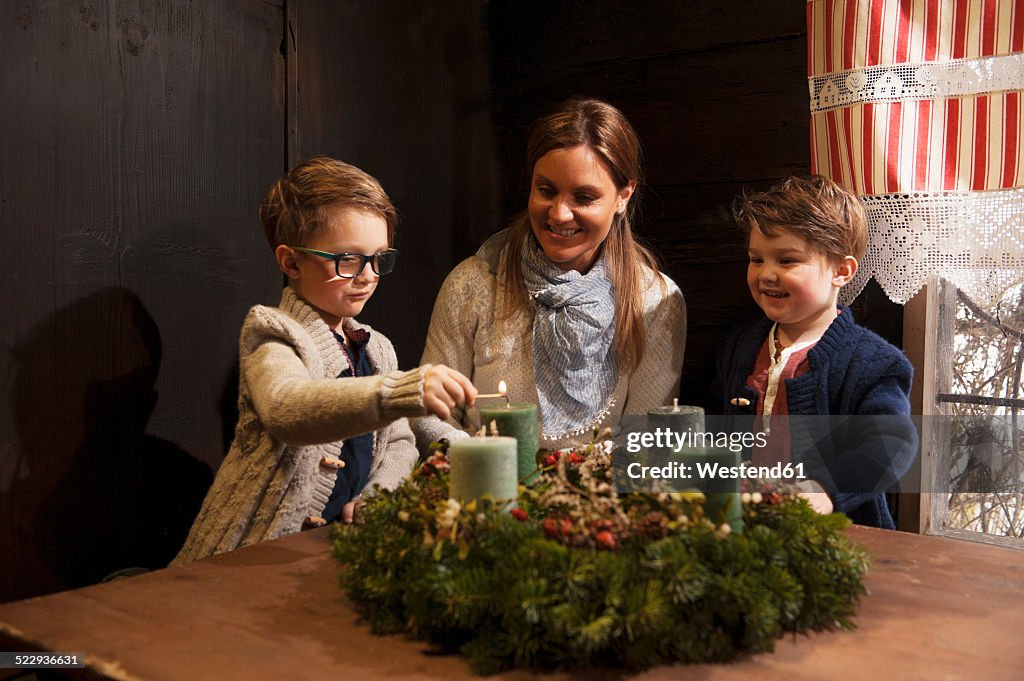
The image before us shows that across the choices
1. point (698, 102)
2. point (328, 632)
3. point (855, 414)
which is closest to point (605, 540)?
point (328, 632)

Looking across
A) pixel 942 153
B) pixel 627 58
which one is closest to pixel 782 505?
pixel 942 153

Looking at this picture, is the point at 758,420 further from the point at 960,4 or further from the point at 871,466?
the point at 960,4

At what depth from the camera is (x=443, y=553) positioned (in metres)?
1.02

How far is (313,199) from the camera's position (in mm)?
1644

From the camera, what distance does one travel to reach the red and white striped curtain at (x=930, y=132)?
72.3 inches

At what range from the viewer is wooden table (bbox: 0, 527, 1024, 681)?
938mm

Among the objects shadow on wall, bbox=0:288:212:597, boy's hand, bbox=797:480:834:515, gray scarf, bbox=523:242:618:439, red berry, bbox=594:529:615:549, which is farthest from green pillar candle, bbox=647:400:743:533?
shadow on wall, bbox=0:288:212:597

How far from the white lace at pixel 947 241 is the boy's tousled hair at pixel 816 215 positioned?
0.10 m

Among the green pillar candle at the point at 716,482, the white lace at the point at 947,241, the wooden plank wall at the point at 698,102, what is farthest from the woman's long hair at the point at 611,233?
the green pillar candle at the point at 716,482

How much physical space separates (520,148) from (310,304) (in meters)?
1.22

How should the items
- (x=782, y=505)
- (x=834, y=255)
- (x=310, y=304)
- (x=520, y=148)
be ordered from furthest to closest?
1. (x=520, y=148)
2. (x=834, y=255)
3. (x=310, y=304)
4. (x=782, y=505)

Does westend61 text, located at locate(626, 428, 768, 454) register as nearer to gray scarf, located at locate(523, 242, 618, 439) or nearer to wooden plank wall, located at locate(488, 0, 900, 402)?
gray scarf, located at locate(523, 242, 618, 439)

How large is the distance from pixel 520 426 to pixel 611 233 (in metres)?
1.01

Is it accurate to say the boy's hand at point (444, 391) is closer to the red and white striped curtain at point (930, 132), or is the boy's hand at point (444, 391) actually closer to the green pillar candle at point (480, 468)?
the green pillar candle at point (480, 468)
